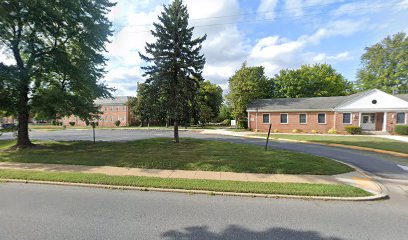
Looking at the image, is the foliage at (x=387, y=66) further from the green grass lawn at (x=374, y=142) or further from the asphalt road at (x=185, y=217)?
the asphalt road at (x=185, y=217)

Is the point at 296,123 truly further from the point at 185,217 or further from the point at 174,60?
the point at 185,217

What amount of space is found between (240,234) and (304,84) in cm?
4578

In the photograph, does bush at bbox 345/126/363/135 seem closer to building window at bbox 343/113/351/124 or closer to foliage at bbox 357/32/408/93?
building window at bbox 343/113/351/124

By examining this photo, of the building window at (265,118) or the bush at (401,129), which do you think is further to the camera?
the building window at (265,118)

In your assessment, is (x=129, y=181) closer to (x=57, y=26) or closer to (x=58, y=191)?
(x=58, y=191)

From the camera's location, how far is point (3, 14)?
9.66m

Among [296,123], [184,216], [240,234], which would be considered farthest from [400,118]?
[184,216]

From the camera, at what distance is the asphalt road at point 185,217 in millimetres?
3502

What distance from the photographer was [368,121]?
85.6ft

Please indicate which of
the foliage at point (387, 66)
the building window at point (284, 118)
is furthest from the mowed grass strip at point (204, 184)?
the foliage at point (387, 66)

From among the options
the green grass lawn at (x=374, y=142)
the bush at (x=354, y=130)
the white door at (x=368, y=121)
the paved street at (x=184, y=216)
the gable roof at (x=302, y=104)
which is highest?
the gable roof at (x=302, y=104)

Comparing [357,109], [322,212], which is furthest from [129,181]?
[357,109]

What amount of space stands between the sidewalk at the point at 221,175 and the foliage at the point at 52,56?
4.71 m

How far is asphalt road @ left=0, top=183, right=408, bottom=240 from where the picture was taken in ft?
11.5
